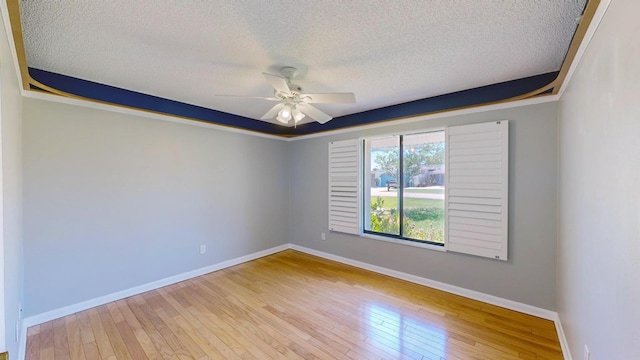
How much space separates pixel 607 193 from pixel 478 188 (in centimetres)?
162

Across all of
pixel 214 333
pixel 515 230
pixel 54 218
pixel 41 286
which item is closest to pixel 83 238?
pixel 54 218

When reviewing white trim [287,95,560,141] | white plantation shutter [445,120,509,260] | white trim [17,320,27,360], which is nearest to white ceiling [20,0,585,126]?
white trim [287,95,560,141]

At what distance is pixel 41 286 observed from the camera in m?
2.33

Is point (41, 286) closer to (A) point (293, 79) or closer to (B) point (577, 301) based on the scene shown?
(A) point (293, 79)

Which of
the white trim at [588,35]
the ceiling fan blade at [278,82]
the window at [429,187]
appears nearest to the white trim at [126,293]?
the window at [429,187]

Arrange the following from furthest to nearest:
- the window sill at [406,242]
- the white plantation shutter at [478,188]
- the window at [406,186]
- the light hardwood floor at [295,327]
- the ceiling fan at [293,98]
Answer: the window at [406,186], the window sill at [406,242], the white plantation shutter at [478,188], the ceiling fan at [293,98], the light hardwood floor at [295,327]

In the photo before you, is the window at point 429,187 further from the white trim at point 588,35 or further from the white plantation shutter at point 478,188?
the white trim at point 588,35

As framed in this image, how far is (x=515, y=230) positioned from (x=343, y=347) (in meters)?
2.11

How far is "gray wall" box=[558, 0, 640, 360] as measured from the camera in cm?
94

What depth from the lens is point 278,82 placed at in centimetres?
199

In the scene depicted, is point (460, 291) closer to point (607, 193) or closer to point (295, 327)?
point (295, 327)

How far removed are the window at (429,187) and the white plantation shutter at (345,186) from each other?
15 mm

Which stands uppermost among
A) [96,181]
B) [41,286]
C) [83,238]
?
[96,181]

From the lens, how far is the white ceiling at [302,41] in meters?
1.48
